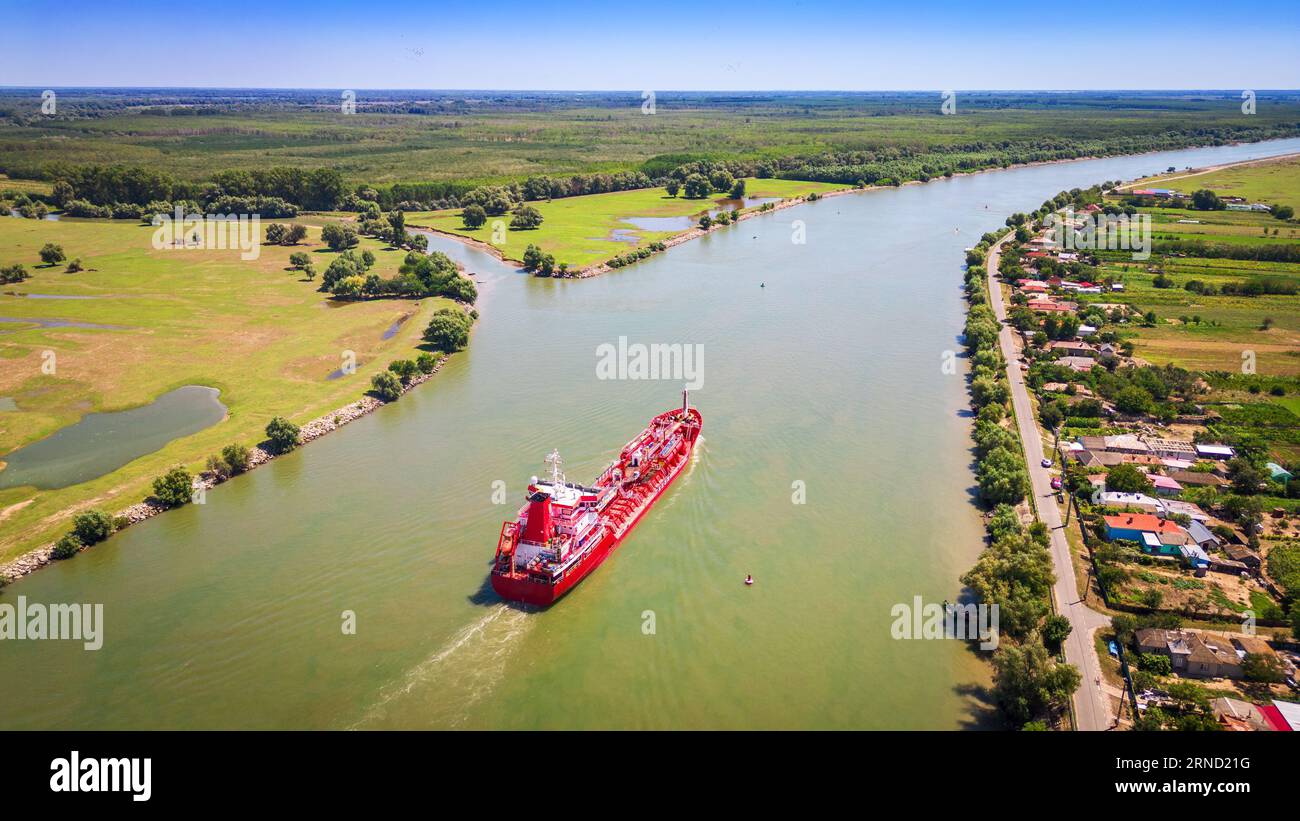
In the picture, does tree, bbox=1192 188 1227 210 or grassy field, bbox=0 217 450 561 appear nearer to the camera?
grassy field, bbox=0 217 450 561

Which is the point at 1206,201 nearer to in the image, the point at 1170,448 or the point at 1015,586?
the point at 1170,448

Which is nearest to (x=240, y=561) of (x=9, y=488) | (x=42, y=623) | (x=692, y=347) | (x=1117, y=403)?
(x=42, y=623)

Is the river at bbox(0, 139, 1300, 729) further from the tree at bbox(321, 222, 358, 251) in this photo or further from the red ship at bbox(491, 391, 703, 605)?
the tree at bbox(321, 222, 358, 251)

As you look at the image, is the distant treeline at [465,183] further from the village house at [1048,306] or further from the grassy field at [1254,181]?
the grassy field at [1254,181]

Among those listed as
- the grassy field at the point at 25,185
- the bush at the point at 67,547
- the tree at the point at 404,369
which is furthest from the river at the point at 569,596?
the grassy field at the point at 25,185

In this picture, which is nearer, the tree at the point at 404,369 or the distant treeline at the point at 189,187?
A: the tree at the point at 404,369

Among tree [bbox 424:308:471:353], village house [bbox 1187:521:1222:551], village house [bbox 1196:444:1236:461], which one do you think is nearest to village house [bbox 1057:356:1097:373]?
village house [bbox 1196:444:1236:461]

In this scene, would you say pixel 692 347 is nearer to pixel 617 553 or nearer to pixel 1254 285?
pixel 617 553
